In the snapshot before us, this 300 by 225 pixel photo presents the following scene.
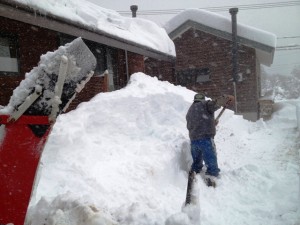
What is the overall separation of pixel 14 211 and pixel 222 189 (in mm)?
4135

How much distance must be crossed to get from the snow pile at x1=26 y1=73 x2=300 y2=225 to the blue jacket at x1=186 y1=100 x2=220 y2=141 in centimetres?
72

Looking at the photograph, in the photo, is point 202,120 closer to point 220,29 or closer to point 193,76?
point 193,76

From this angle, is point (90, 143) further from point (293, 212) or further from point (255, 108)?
point (255, 108)

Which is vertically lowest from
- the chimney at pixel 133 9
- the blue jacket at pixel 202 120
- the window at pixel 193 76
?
the window at pixel 193 76

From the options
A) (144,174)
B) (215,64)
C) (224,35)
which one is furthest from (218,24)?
(144,174)

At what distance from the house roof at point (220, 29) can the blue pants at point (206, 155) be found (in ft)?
42.5

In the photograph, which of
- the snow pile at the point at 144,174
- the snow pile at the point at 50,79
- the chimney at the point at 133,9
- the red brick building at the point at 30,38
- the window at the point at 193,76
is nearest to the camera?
the snow pile at the point at 50,79

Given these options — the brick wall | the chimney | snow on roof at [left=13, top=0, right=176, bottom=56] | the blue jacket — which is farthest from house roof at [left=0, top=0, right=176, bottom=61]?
the chimney

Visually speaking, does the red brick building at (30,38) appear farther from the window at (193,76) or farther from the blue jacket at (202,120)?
the window at (193,76)

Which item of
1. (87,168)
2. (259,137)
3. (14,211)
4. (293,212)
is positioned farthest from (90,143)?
(259,137)

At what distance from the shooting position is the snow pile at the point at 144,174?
11.0 ft

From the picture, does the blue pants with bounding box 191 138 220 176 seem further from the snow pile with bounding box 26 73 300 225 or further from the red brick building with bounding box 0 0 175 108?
the red brick building with bounding box 0 0 175 108

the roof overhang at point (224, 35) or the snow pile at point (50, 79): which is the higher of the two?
the snow pile at point (50, 79)

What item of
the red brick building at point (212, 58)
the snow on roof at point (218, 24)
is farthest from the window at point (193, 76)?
the snow on roof at point (218, 24)
